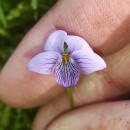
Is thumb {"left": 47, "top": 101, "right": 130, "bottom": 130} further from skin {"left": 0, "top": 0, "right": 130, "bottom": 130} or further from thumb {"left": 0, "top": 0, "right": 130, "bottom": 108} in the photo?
thumb {"left": 0, "top": 0, "right": 130, "bottom": 108}

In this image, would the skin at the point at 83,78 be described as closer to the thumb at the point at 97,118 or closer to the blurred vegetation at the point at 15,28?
the thumb at the point at 97,118

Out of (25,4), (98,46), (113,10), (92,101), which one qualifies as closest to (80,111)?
(92,101)

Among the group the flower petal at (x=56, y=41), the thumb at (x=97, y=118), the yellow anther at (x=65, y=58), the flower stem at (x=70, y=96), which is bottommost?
the thumb at (x=97, y=118)

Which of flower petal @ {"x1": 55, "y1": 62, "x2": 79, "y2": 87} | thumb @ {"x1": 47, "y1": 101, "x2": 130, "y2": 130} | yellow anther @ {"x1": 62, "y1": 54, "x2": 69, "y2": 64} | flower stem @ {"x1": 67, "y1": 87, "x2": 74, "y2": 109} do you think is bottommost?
thumb @ {"x1": 47, "y1": 101, "x2": 130, "y2": 130}

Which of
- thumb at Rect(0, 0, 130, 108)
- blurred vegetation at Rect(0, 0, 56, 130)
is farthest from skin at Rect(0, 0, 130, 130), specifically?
blurred vegetation at Rect(0, 0, 56, 130)

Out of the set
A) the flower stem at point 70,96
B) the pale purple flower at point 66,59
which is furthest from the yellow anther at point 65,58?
the flower stem at point 70,96

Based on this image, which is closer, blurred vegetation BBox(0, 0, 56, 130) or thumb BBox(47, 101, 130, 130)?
thumb BBox(47, 101, 130, 130)

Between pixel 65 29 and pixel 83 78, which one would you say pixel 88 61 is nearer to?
pixel 65 29
